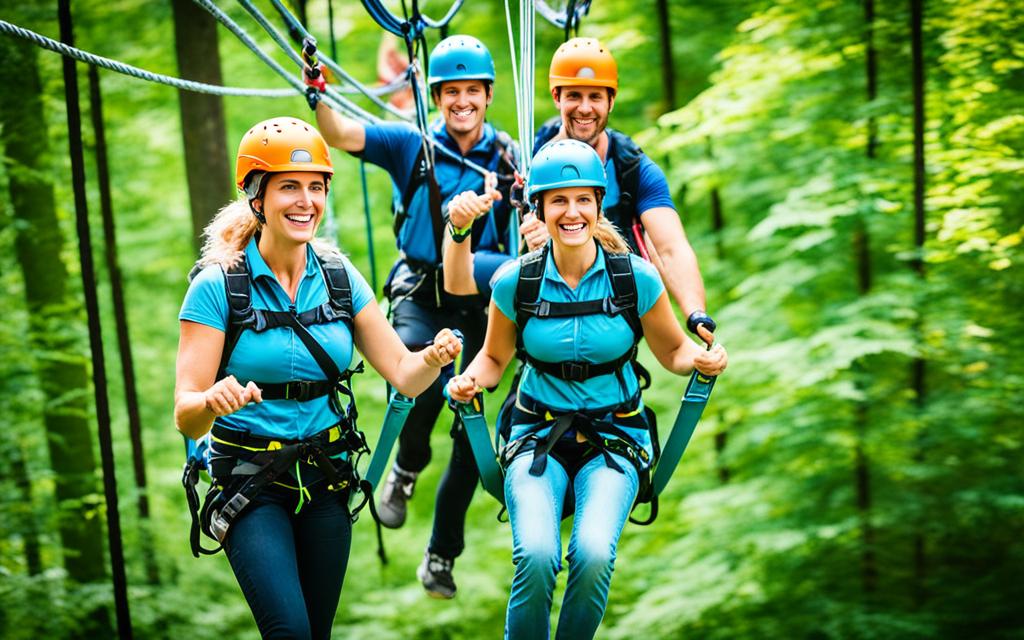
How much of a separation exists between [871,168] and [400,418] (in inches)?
195

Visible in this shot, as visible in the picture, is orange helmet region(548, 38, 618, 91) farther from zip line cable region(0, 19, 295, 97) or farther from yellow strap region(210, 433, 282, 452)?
yellow strap region(210, 433, 282, 452)

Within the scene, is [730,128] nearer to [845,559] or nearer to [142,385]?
[845,559]

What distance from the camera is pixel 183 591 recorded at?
31.8 feet

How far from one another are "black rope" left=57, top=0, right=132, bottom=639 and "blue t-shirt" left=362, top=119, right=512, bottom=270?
4.23ft

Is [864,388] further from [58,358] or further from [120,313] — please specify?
[58,358]

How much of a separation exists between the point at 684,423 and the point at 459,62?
1866mm

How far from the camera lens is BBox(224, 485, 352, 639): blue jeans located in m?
2.91

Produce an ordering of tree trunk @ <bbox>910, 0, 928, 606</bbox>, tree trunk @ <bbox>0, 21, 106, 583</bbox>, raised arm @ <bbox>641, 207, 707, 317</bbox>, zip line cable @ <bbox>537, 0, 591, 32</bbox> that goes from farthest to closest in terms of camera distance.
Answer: tree trunk @ <bbox>0, 21, 106, 583</bbox>
tree trunk @ <bbox>910, 0, 928, 606</bbox>
zip line cable @ <bbox>537, 0, 591, 32</bbox>
raised arm @ <bbox>641, 207, 707, 317</bbox>

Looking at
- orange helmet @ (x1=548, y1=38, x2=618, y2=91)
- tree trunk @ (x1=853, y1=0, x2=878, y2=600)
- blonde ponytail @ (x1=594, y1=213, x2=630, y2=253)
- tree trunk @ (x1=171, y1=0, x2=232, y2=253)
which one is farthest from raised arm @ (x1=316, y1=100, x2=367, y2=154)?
tree trunk @ (x1=853, y1=0, x2=878, y2=600)

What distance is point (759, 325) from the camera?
27.1ft

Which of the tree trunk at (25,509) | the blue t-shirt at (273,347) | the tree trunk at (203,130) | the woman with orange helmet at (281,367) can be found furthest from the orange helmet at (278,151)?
the tree trunk at (25,509)

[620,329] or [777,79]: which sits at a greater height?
[777,79]

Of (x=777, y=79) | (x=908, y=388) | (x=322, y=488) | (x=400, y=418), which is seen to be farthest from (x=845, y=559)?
(x=322, y=488)

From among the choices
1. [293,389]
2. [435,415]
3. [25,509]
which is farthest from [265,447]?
[25,509]
